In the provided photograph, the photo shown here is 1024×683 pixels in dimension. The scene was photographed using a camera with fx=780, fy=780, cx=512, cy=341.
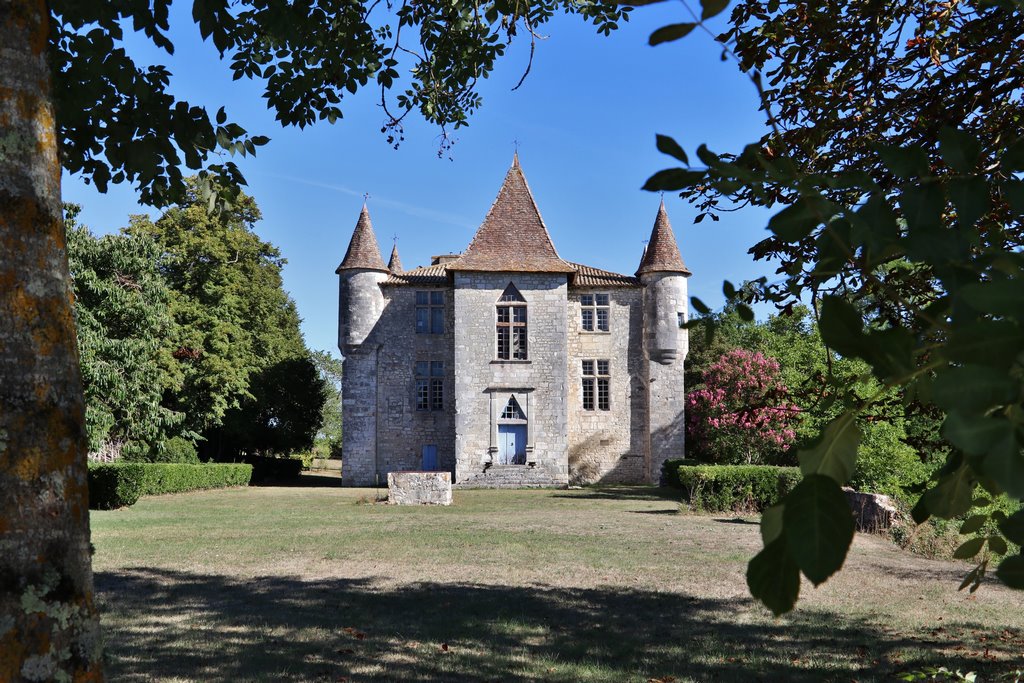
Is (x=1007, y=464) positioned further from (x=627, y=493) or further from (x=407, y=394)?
(x=407, y=394)

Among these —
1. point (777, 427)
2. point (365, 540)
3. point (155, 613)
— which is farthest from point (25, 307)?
point (777, 427)

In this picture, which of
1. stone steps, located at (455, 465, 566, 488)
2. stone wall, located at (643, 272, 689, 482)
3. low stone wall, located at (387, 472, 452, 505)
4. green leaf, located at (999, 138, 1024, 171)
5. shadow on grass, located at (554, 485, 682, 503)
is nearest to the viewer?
green leaf, located at (999, 138, 1024, 171)

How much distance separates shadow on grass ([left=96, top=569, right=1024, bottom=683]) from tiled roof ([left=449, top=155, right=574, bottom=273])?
20885 millimetres

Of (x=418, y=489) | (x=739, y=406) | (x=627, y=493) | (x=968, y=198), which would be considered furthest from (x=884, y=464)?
(x=968, y=198)

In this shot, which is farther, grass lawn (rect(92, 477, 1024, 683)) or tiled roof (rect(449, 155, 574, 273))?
tiled roof (rect(449, 155, 574, 273))

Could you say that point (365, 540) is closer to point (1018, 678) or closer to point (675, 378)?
point (1018, 678)

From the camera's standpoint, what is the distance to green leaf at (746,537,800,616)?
0.79 metres

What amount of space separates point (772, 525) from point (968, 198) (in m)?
0.62

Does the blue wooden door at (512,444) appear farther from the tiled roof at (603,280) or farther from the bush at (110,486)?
the bush at (110,486)

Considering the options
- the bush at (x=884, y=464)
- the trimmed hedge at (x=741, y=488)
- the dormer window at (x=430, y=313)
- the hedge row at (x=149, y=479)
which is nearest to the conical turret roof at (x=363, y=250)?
the dormer window at (x=430, y=313)

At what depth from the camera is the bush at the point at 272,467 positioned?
36062 mm

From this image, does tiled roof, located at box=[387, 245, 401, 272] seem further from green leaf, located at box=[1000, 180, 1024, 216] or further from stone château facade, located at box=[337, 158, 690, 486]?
green leaf, located at box=[1000, 180, 1024, 216]

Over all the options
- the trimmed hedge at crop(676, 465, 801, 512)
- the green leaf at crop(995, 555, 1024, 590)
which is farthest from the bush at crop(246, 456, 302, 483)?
the green leaf at crop(995, 555, 1024, 590)

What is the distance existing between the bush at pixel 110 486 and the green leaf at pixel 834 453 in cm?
2181
